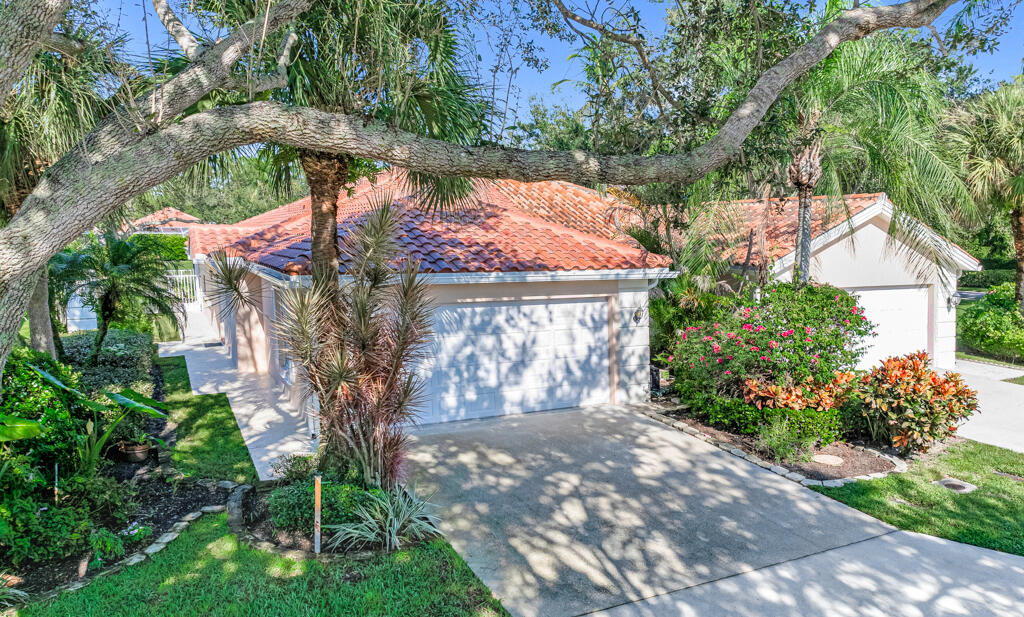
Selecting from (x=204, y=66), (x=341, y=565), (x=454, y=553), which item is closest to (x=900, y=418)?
(x=454, y=553)

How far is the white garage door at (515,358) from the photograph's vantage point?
416 inches

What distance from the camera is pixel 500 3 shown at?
25.9ft

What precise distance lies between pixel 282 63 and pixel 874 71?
8.89 metres

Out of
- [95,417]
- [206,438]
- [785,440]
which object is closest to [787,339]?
[785,440]

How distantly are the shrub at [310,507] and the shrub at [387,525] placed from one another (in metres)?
0.09

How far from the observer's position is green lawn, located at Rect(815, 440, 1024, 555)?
6422mm

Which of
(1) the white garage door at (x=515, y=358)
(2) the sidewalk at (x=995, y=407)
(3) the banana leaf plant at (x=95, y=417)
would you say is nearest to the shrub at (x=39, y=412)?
(3) the banana leaf plant at (x=95, y=417)

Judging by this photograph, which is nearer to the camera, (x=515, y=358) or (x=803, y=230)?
(x=803, y=230)

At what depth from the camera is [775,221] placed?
15.2m

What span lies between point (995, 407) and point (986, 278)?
29757 millimetres

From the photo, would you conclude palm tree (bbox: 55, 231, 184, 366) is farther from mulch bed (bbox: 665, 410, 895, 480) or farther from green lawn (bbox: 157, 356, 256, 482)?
mulch bed (bbox: 665, 410, 895, 480)

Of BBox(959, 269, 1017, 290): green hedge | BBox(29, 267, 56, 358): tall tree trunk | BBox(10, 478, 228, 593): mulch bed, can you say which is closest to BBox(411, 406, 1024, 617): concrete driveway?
BBox(10, 478, 228, 593): mulch bed

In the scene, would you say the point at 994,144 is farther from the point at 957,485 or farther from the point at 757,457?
the point at 757,457

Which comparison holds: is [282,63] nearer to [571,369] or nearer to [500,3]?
[500,3]
